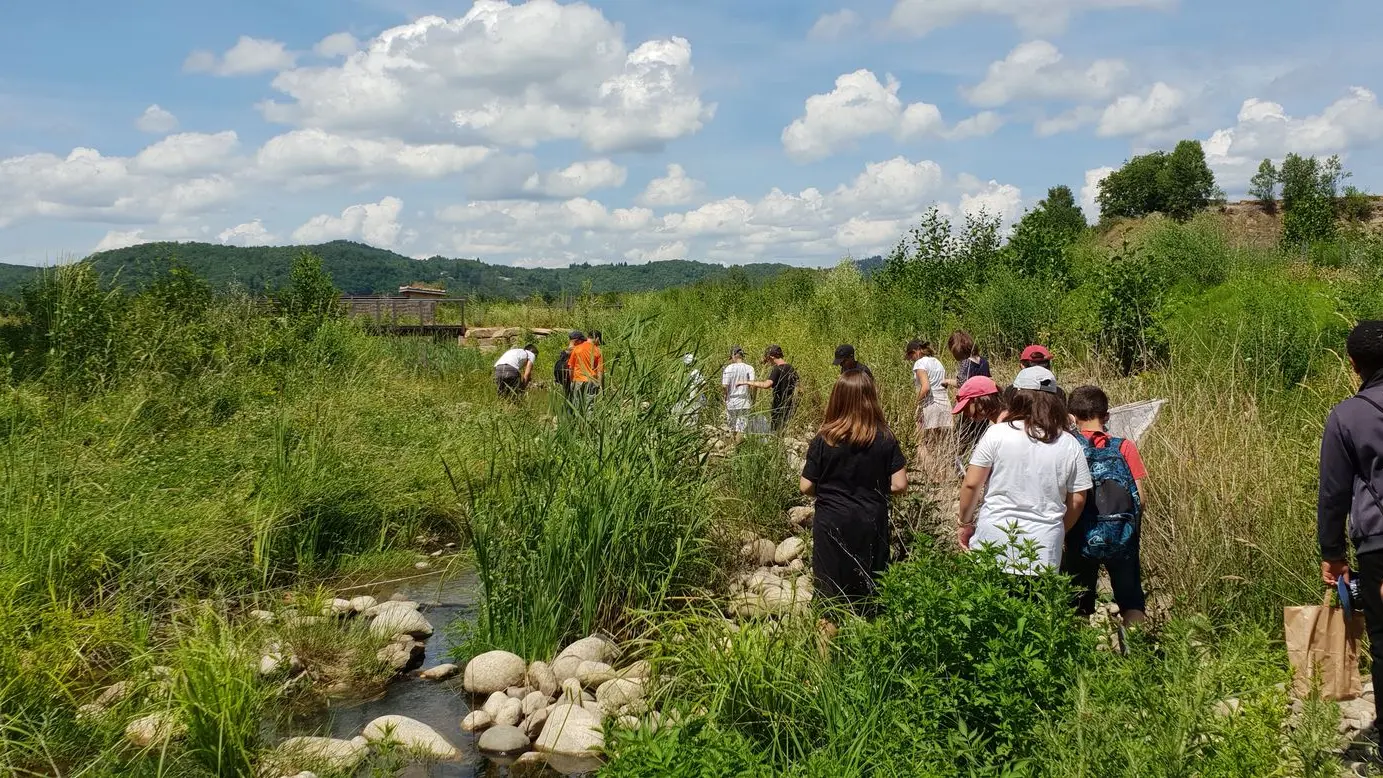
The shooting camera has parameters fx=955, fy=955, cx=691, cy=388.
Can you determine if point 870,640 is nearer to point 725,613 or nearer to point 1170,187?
point 725,613

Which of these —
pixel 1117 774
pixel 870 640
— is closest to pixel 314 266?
pixel 870 640

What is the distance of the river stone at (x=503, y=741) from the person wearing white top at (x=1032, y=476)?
256 cm

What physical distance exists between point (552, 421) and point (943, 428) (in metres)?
3.31

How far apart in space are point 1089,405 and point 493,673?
3565 millimetres

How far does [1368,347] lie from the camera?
3.61 metres

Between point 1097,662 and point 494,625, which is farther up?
point 1097,662

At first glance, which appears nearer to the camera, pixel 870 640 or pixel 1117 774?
pixel 1117 774

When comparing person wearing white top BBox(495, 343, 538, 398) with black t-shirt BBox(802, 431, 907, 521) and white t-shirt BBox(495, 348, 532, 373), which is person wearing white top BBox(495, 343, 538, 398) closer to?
white t-shirt BBox(495, 348, 532, 373)

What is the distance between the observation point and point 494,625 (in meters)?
5.84

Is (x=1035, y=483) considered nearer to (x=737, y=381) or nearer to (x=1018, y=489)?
(x=1018, y=489)

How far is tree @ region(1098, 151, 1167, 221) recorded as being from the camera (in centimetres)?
7150

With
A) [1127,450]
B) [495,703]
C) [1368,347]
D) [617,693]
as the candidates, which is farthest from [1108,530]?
[495,703]

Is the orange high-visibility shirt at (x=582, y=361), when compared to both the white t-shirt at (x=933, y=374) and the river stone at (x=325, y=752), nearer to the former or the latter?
the white t-shirt at (x=933, y=374)

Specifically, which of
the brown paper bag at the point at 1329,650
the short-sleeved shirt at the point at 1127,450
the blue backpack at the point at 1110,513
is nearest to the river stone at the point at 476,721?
the blue backpack at the point at 1110,513
